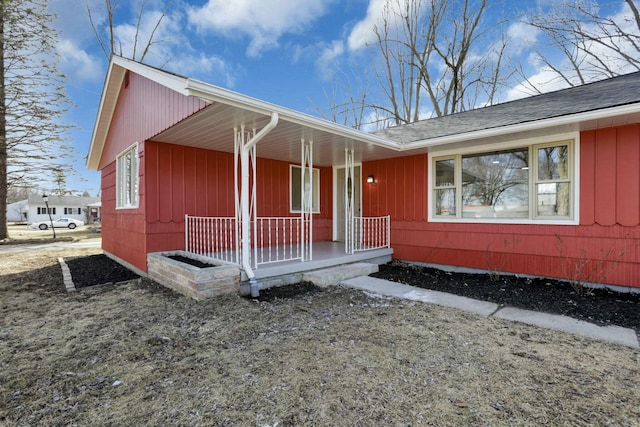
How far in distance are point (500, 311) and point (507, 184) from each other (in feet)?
8.68

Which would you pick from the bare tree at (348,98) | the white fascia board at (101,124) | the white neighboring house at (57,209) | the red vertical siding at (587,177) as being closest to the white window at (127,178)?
the white fascia board at (101,124)

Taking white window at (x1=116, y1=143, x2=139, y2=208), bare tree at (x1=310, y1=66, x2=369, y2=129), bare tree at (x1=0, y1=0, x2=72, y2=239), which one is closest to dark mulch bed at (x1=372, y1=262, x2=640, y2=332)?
white window at (x1=116, y1=143, x2=139, y2=208)

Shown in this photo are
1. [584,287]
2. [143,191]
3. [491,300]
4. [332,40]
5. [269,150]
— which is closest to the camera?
[491,300]

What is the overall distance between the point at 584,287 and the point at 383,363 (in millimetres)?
4061

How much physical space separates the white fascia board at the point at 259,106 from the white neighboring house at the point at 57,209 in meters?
38.4

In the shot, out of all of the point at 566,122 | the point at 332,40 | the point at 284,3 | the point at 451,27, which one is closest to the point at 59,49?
the point at 284,3

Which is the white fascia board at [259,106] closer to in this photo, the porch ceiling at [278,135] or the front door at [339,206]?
the porch ceiling at [278,135]

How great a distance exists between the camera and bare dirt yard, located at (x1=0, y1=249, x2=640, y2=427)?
1814mm

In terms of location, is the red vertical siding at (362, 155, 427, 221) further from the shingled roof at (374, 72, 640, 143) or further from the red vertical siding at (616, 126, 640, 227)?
the red vertical siding at (616, 126, 640, 227)

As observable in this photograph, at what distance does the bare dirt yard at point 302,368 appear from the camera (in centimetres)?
181

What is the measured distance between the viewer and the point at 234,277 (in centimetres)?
426

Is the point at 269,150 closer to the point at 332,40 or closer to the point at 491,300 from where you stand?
the point at 491,300

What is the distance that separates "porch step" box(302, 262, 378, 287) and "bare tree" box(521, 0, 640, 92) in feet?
39.4

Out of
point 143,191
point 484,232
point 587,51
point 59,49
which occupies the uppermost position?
point 59,49
